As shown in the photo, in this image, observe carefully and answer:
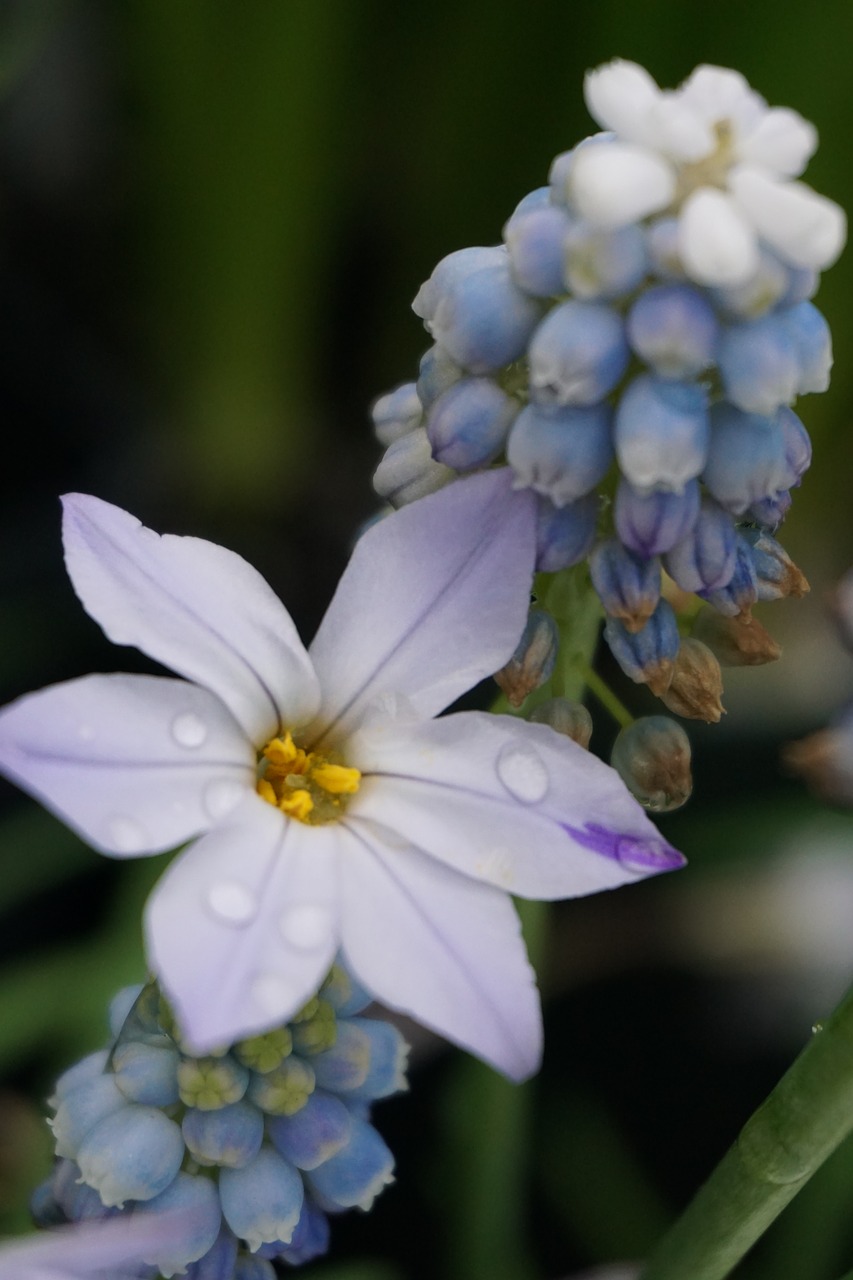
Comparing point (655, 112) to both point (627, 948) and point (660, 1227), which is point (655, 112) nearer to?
point (660, 1227)

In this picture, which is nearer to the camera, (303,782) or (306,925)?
(306,925)

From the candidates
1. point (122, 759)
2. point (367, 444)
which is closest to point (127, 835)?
point (122, 759)

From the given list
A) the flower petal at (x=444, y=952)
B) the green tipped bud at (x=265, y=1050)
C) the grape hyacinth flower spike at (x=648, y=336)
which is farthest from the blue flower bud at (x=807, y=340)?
the green tipped bud at (x=265, y=1050)

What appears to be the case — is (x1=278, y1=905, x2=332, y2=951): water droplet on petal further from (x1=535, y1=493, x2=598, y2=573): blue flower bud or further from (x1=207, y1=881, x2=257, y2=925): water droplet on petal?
(x1=535, y1=493, x2=598, y2=573): blue flower bud

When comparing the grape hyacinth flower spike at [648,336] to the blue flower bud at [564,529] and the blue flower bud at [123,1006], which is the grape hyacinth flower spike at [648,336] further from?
the blue flower bud at [123,1006]

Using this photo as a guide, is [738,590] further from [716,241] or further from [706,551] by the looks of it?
[716,241]

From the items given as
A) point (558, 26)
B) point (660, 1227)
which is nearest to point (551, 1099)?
point (660, 1227)

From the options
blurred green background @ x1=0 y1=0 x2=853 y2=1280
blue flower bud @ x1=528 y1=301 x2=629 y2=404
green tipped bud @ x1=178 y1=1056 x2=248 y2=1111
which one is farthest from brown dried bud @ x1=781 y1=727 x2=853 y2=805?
blurred green background @ x1=0 y1=0 x2=853 y2=1280
